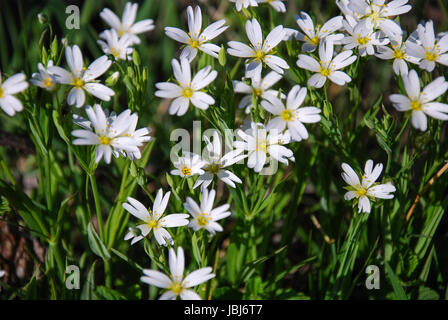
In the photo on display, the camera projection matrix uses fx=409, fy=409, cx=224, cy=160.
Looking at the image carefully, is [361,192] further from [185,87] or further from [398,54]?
[185,87]

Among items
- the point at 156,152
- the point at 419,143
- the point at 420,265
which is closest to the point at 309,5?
the point at 156,152

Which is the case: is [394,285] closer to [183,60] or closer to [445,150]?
[445,150]

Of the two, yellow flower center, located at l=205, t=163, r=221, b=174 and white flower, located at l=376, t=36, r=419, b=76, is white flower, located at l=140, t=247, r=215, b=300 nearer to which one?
yellow flower center, located at l=205, t=163, r=221, b=174

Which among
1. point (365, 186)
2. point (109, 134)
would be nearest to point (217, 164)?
point (109, 134)

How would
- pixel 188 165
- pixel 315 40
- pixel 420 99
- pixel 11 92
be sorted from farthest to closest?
1. pixel 315 40
2. pixel 188 165
3. pixel 420 99
4. pixel 11 92

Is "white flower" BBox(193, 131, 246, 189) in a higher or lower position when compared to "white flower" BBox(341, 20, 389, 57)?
lower

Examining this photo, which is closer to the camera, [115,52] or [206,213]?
[206,213]

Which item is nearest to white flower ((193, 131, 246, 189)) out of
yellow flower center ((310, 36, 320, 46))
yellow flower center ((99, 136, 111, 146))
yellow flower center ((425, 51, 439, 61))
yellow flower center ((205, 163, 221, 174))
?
yellow flower center ((205, 163, 221, 174))
